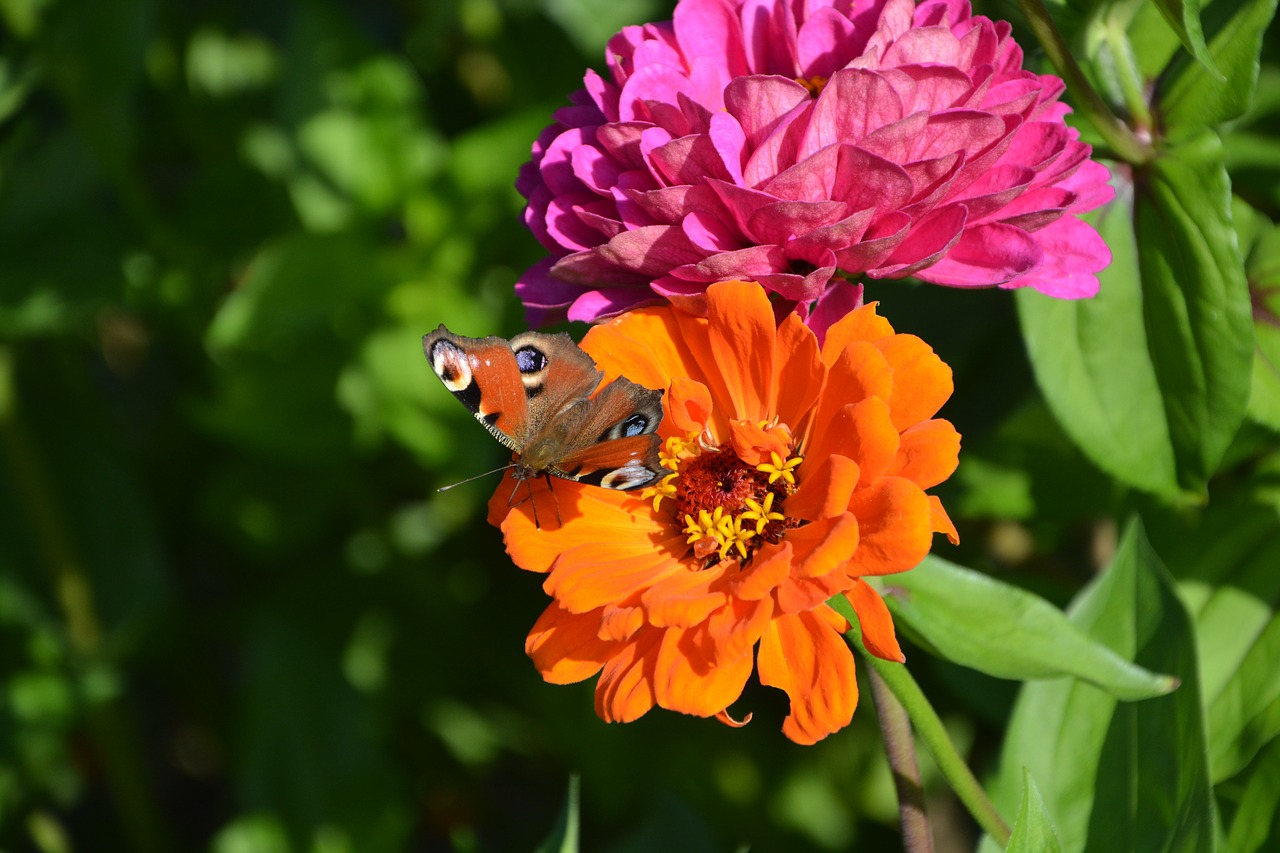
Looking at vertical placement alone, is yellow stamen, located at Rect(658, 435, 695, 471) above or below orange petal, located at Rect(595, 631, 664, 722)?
above

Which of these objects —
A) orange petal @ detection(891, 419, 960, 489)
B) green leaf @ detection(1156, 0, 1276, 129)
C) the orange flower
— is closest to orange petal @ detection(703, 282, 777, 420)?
the orange flower

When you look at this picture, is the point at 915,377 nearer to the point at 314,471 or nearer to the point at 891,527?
the point at 891,527

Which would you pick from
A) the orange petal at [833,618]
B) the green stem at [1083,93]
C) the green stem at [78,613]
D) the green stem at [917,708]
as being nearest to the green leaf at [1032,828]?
the green stem at [917,708]

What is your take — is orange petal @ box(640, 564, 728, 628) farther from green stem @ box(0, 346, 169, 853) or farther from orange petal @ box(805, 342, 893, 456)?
green stem @ box(0, 346, 169, 853)

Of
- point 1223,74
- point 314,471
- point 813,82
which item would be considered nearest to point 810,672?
point 813,82

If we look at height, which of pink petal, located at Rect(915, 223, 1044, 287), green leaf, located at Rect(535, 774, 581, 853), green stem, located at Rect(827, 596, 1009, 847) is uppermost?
pink petal, located at Rect(915, 223, 1044, 287)

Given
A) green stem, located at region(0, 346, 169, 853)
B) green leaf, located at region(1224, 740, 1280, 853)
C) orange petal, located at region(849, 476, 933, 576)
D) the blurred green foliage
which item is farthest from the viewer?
green stem, located at region(0, 346, 169, 853)

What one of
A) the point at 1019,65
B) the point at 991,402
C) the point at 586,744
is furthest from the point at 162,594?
the point at 1019,65

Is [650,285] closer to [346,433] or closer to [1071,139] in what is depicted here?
[1071,139]
